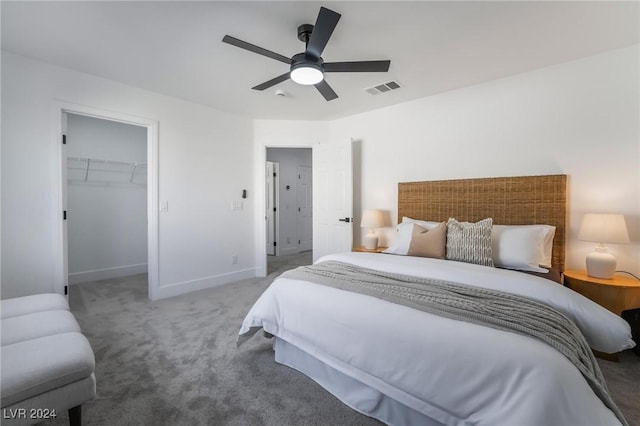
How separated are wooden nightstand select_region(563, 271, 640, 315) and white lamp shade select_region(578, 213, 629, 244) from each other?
0.33m

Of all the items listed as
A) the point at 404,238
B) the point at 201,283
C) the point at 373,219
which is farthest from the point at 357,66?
the point at 201,283

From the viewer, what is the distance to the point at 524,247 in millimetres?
2393

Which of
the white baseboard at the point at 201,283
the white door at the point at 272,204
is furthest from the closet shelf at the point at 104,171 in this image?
the white door at the point at 272,204

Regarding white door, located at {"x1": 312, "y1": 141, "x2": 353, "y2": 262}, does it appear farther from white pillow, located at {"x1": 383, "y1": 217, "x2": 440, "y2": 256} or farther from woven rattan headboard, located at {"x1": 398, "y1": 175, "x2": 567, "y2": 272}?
white pillow, located at {"x1": 383, "y1": 217, "x2": 440, "y2": 256}

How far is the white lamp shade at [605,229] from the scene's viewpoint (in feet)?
7.16

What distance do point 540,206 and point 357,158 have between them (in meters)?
2.32

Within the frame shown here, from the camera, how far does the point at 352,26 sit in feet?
6.88

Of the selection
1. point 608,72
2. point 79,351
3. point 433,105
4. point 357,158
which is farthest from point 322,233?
point 608,72

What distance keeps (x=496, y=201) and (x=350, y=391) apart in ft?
8.18

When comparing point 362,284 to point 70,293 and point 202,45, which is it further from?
point 70,293

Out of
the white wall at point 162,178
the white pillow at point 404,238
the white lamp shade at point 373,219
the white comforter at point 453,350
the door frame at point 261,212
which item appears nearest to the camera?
the white comforter at point 453,350

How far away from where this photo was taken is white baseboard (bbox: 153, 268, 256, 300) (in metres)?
3.50

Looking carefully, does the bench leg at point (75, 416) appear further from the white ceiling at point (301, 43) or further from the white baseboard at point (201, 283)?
the white ceiling at point (301, 43)

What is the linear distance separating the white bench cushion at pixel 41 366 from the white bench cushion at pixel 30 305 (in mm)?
532
